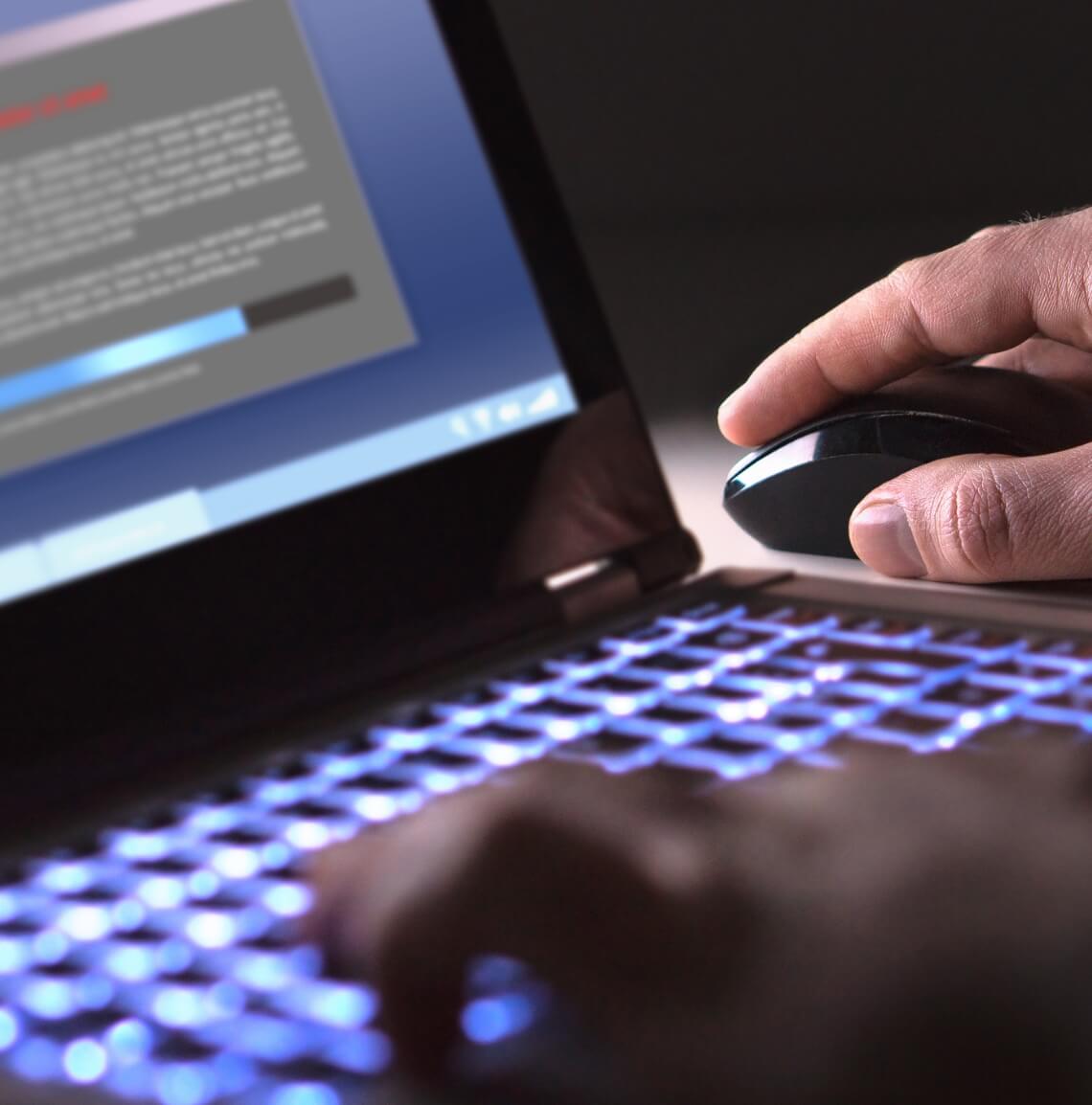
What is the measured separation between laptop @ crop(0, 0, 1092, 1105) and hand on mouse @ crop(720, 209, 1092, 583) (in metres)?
0.02

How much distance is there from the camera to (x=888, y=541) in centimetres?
50

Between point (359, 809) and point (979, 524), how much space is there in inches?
9.4

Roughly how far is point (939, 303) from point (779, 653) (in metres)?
0.20

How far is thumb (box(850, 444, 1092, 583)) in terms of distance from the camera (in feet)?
1.50

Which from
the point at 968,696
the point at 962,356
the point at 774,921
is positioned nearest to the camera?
the point at 774,921

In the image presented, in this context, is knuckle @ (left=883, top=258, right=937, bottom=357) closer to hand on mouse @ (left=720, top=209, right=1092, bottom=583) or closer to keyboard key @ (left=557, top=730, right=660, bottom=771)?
hand on mouse @ (left=720, top=209, right=1092, bottom=583)

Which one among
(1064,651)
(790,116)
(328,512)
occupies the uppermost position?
(790,116)

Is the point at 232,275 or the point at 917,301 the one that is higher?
the point at 232,275

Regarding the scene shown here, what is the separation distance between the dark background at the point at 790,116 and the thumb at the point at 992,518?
0.75 meters

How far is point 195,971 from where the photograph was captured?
1.02 ft

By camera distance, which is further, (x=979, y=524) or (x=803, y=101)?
(x=803, y=101)

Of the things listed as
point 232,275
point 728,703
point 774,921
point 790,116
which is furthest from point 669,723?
point 790,116

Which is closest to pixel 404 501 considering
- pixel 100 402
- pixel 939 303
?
pixel 100 402

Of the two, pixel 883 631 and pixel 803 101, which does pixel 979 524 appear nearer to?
pixel 883 631
